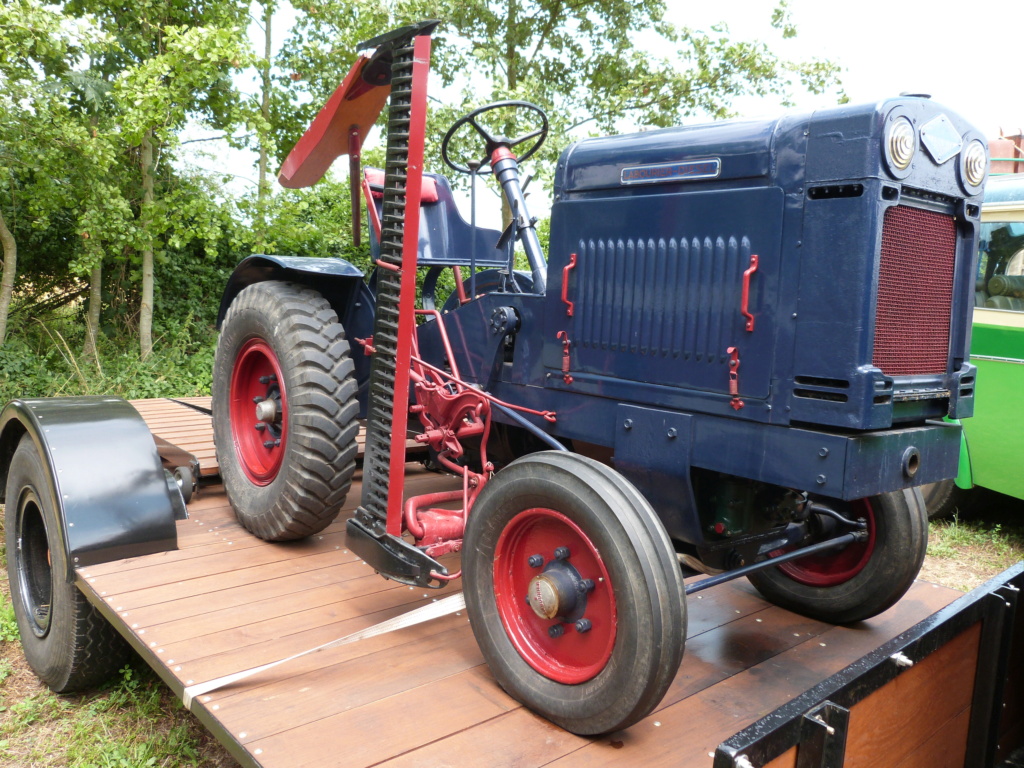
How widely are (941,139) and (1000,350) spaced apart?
9.84 ft

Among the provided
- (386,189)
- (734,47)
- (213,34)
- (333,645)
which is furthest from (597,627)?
(734,47)

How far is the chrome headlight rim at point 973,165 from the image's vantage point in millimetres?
1938

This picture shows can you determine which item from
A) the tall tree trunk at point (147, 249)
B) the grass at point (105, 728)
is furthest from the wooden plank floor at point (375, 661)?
the tall tree trunk at point (147, 249)

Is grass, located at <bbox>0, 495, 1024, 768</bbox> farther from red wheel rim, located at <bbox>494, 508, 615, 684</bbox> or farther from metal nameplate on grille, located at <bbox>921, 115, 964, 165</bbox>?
metal nameplate on grille, located at <bbox>921, 115, 964, 165</bbox>

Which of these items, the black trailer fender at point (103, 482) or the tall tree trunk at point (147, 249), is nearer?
the black trailer fender at point (103, 482)

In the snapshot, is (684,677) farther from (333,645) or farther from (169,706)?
(169,706)

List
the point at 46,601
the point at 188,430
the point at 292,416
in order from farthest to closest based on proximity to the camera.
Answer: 1. the point at 188,430
2. the point at 46,601
3. the point at 292,416

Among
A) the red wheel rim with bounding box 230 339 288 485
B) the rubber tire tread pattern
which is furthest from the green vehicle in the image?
the red wheel rim with bounding box 230 339 288 485

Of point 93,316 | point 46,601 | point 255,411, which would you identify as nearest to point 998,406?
point 255,411

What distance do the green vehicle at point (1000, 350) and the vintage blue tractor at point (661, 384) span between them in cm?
240

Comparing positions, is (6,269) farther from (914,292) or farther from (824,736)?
(824,736)

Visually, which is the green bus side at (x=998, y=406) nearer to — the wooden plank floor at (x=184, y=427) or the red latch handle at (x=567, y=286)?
the red latch handle at (x=567, y=286)

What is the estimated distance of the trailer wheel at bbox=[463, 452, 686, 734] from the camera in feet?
5.53

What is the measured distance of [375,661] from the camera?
207cm
